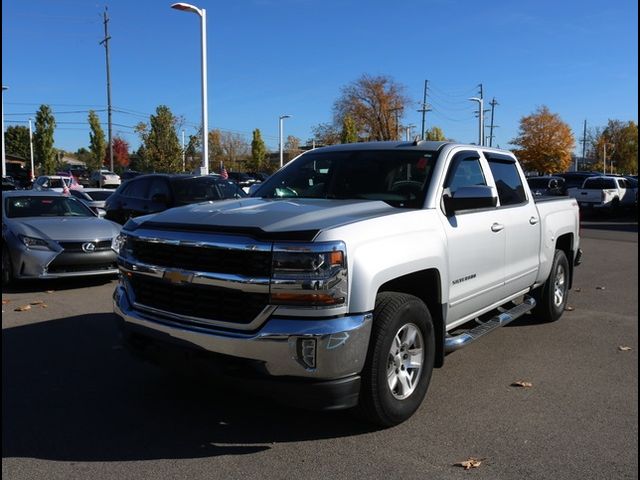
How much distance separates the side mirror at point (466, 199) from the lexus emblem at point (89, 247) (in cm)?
612

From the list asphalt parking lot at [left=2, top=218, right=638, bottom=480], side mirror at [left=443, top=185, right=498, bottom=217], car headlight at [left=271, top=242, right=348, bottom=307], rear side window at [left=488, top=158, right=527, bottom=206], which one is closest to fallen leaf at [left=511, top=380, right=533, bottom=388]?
asphalt parking lot at [left=2, top=218, right=638, bottom=480]

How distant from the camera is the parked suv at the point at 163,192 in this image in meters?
11.5

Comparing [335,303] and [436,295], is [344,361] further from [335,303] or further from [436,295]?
[436,295]

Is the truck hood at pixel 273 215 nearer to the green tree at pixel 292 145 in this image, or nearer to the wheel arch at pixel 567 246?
the wheel arch at pixel 567 246

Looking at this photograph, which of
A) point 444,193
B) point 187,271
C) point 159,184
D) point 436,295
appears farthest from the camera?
point 159,184

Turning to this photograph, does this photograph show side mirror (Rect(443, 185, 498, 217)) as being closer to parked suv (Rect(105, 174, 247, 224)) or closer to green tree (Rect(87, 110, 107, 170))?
parked suv (Rect(105, 174, 247, 224))

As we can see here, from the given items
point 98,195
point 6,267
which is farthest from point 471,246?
point 98,195

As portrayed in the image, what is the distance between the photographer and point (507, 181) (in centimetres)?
577

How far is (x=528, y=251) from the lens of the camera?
5.79 metres

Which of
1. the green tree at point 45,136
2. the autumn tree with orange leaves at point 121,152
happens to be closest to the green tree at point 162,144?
the green tree at point 45,136

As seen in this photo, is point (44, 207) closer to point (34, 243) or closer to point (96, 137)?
point (34, 243)

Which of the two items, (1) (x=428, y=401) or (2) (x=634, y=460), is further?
(1) (x=428, y=401)

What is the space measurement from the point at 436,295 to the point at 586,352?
7.67 ft

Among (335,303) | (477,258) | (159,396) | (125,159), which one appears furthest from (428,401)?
(125,159)
